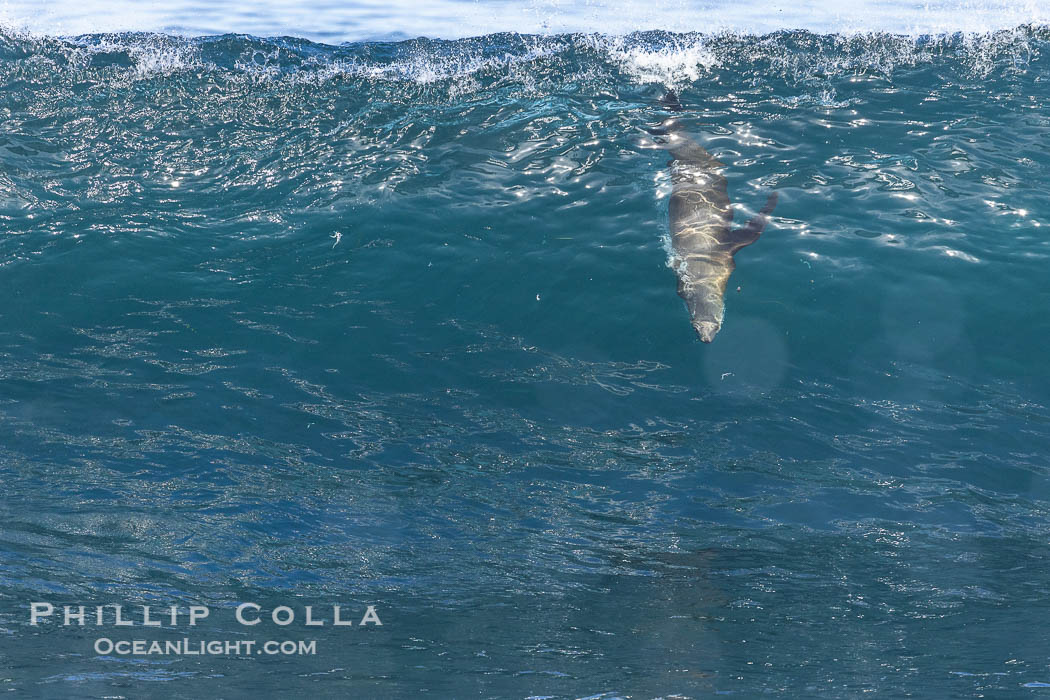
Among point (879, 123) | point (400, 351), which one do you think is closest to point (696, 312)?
point (400, 351)

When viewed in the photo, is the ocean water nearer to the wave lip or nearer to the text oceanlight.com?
the text oceanlight.com

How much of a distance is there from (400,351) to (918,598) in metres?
4.71

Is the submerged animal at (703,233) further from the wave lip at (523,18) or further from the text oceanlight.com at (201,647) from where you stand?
the text oceanlight.com at (201,647)

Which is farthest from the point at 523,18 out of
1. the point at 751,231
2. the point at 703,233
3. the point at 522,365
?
the point at 522,365

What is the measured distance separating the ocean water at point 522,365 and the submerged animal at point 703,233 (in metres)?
0.20

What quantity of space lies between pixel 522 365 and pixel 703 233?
8.03 feet

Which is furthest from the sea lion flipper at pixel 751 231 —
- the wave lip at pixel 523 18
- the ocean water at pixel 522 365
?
the wave lip at pixel 523 18

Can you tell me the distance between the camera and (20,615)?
17.9 feet

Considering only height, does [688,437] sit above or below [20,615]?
above

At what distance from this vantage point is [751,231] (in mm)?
9180

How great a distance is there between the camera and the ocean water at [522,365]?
548 centimetres

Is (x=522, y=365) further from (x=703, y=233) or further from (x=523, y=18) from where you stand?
(x=523, y=18)

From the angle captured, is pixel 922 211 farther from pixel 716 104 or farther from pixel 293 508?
pixel 293 508

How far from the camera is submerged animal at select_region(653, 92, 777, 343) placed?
8.61 meters
